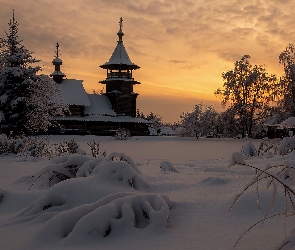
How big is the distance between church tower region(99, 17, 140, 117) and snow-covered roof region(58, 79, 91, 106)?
3475mm

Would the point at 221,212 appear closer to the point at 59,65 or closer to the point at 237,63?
the point at 237,63

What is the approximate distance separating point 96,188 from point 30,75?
54.0 feet

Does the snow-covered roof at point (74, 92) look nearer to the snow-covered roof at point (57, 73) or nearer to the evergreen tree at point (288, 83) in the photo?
the snow-covered roof at point (57, 73)

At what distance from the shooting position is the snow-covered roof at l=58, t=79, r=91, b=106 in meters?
40.3

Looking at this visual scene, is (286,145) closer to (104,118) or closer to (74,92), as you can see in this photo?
(104,118)

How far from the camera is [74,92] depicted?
138ft

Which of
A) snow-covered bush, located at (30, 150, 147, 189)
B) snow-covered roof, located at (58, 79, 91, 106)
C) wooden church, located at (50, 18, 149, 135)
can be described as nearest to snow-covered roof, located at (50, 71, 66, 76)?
wooden church, located at (50, 18, 149, 135)

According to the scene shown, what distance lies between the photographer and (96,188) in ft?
9.66

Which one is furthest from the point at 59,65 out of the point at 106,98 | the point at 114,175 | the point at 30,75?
the point at 114,175

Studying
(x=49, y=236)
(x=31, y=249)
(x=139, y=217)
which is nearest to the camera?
(x=31, y=249)

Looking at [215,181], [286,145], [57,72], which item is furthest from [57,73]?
[215,181]

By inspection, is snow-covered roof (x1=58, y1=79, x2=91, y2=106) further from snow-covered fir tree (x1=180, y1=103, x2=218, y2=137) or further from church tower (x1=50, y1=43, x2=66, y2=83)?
snow-covered fir tree (x1=180, y1=103, x2=218, y2=137)

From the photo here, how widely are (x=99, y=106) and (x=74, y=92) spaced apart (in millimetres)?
3685

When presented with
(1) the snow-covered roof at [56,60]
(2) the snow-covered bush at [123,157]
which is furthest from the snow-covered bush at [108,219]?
(1) the snow-covered roof at [56,60]
